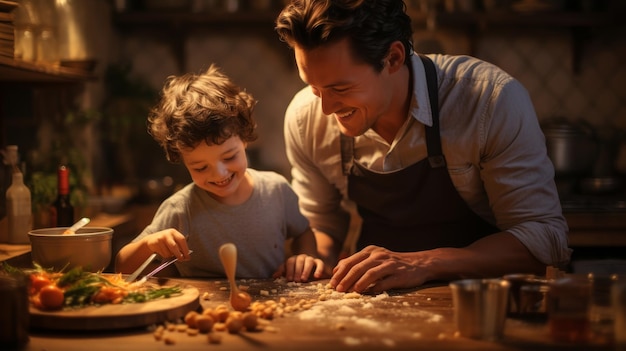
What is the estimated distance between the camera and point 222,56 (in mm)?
4410

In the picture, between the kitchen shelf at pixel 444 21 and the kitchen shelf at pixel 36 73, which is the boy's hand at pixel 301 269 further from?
the kitchen shelf at pixel 444 21

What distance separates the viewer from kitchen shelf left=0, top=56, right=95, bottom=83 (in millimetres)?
2412

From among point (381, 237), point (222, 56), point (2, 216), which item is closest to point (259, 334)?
point (381, 237)

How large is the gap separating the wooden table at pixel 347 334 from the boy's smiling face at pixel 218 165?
46 cm

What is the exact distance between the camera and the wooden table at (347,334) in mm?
1394

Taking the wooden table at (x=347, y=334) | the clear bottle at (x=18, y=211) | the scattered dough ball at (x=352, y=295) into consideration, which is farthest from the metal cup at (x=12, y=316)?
the clear bottle at (x=18, y=211)

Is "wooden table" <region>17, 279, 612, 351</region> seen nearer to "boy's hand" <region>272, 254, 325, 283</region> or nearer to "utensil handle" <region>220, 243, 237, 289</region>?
"utensil handle" <region>220, 243, 237, 289</region>

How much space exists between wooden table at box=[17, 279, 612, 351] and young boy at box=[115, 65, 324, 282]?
39cm

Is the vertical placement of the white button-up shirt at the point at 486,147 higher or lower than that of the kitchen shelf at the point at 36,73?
lower

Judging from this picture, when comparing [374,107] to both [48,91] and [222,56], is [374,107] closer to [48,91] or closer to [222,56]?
[48,91]

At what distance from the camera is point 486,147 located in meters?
2.23

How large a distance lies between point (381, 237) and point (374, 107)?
545 mm

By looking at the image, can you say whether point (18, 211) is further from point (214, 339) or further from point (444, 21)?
point (444, 21)

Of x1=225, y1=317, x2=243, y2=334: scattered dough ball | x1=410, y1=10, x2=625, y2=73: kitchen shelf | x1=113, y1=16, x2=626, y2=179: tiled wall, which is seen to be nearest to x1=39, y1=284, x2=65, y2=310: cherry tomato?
x1=225, y1=317, x2=243, y2=334: scattered dough ball
